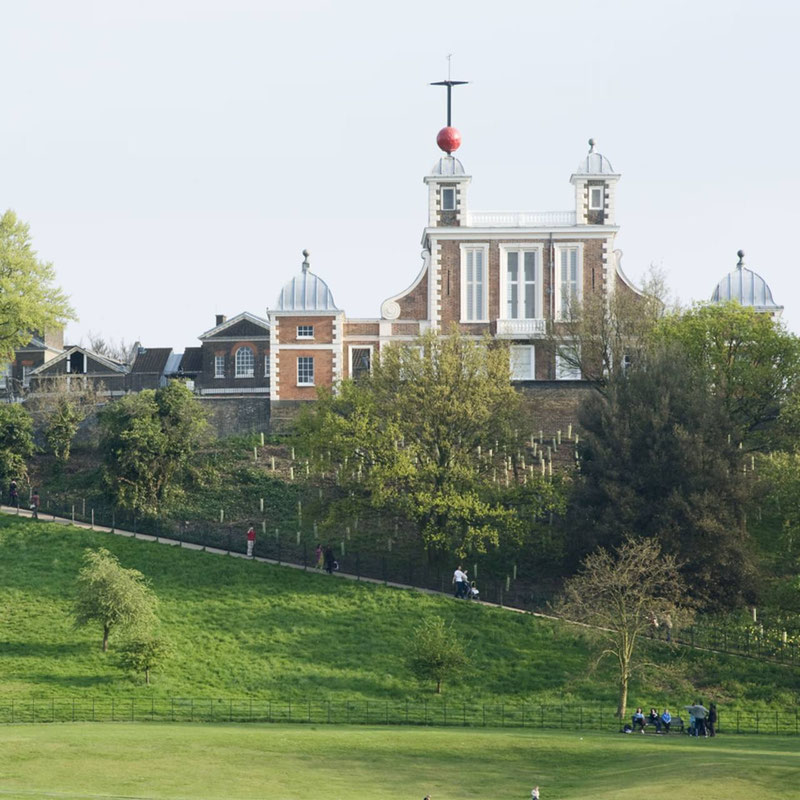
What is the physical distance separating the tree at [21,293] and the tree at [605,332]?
25.7 m

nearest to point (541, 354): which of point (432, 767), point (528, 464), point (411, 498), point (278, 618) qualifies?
point (528, 464)

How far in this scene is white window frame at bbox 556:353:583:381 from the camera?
272 feet

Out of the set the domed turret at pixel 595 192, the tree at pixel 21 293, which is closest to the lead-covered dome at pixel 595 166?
the domed turret at pixel 595 192

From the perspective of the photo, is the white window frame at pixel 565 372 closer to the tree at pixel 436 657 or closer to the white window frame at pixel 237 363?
the white window frame at pixel 237 363

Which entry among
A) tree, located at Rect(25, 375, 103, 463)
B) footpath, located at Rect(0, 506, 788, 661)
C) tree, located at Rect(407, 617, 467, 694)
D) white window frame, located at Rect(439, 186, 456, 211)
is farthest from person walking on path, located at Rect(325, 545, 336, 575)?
white window frame, located at Rect(439, 186, 456, 211)

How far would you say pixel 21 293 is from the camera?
83.9m

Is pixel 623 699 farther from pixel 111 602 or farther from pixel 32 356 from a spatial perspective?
pixel 32 356

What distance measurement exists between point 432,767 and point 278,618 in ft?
61.6

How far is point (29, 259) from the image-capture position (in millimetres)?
84562

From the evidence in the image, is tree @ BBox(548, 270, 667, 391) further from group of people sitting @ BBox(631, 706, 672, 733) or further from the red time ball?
group of people sitting @ BBox(631, 706, 672, 733)

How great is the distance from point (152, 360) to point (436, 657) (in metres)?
61.8

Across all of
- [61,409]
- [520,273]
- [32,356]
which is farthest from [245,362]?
[61,409]

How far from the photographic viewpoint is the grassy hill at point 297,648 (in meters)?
55.0

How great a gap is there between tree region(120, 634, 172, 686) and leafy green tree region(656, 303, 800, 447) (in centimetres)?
2791
